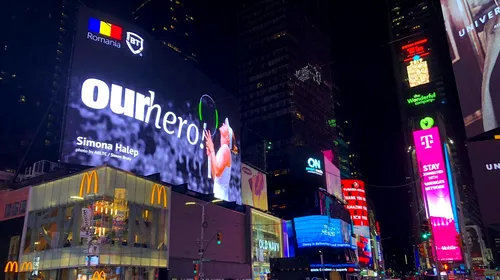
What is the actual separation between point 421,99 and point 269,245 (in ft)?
307

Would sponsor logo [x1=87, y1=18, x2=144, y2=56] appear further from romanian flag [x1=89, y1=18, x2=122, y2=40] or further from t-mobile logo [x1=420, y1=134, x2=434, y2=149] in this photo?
t-mobile logo [x1=420, y1=134, x2=434, y2=149]

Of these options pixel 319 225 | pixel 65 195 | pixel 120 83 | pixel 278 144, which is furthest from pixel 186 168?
pixel 278 144

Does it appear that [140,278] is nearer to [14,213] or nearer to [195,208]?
[195,208]

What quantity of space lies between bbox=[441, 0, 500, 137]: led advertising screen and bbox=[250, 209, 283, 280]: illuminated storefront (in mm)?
43697

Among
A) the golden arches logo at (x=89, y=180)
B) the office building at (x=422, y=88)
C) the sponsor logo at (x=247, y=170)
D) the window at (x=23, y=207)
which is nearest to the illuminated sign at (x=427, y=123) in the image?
the office building at (x=422, y=88)

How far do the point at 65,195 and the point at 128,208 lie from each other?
5359mm

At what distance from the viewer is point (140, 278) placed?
116 feet

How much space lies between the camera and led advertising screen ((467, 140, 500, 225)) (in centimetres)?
1253

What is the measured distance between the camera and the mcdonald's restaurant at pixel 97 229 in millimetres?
32281

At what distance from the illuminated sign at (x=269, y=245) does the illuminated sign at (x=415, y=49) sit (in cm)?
7918

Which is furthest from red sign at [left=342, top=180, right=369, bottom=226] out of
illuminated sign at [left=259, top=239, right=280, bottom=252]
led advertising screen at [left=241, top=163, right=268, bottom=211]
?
illuminated sign at [left=259, top=239, right=280, bottom=252]

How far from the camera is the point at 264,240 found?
5978 centimetres

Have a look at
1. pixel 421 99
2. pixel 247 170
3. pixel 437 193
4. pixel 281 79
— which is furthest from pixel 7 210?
pixel 281 79

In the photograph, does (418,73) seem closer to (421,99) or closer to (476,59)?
(421,99)
